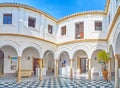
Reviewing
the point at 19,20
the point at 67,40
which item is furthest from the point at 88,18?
the point at 19,20

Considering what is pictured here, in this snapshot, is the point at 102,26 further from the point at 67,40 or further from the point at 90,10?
the point at 67,40

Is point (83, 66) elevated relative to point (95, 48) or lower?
lower

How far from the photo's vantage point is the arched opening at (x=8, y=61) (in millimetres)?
16750

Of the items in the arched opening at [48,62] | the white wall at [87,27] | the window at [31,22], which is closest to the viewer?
the window at [31,22]

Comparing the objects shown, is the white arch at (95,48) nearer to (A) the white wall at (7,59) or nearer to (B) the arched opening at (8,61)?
(B) the arched opening at (8,61)

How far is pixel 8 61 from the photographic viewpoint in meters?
17.0

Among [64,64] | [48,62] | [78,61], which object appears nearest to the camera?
[78,61]

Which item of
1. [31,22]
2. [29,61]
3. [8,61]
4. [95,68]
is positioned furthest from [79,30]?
[8,61]

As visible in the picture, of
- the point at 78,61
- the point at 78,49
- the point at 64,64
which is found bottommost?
the point at 64,64

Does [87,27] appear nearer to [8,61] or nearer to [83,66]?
[83,66]

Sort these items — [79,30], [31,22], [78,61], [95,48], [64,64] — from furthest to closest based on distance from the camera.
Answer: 1. [64,64]
2. [78,61]
3. [79,30]
4. [95,48]
5. [31,22]

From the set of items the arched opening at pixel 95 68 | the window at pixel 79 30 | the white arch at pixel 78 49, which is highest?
the window at pixel 79 30

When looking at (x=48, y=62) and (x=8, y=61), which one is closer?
(x=8, y=61)

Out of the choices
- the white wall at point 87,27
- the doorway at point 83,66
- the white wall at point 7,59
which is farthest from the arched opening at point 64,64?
the white wall at point 7,59
